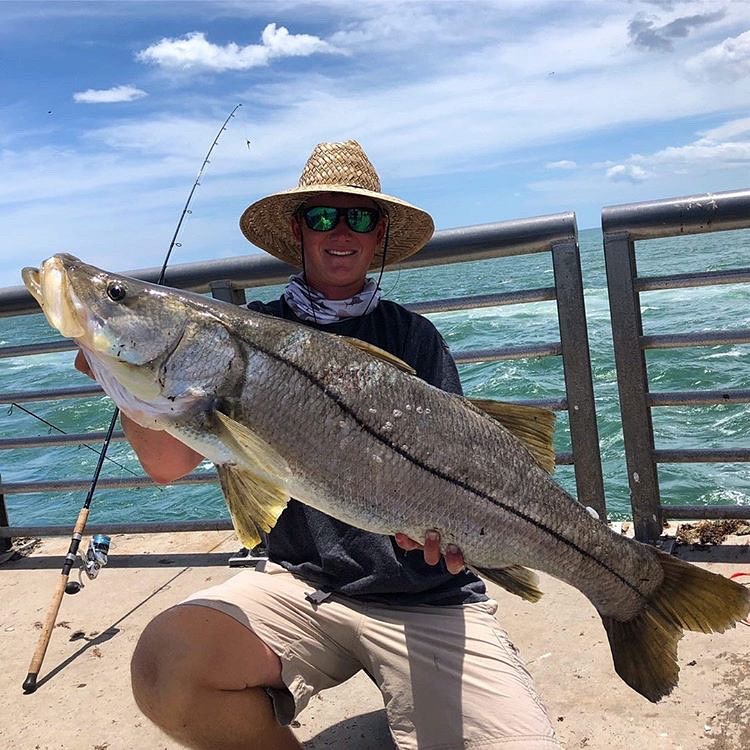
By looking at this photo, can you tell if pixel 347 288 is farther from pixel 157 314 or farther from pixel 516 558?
pixel 516 558

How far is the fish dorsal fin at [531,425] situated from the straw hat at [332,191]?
3.21 ft

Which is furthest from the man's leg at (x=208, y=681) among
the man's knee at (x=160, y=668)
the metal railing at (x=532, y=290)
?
the metal railing at (x=532, y=290)

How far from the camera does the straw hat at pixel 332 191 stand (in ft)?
10.1

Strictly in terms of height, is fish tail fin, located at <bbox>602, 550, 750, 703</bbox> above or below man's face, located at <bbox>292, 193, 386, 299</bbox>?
below

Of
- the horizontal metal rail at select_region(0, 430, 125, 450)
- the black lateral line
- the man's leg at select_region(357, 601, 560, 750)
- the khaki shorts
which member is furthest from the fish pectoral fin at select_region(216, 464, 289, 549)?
the horizontal metal rail at select_region(0, 430, 125, 450)

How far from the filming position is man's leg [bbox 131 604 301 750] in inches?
99.0

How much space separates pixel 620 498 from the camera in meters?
8.69

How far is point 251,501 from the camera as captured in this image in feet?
7.58

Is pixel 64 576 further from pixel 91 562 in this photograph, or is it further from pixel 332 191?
pixel 332 191

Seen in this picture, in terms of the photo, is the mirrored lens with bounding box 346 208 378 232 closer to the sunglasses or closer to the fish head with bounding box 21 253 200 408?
the sunglasses

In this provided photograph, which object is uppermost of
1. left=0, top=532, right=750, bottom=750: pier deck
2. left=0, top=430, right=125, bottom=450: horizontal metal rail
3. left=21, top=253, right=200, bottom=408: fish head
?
left=21, top=253, right=200, bottom=408: fish head

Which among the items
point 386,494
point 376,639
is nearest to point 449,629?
point 376,639

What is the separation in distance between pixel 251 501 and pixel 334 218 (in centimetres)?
126

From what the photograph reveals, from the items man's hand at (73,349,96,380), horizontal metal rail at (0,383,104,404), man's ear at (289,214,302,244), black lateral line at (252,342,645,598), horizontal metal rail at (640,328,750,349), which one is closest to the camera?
black lateral line at (252,342,645,598)
